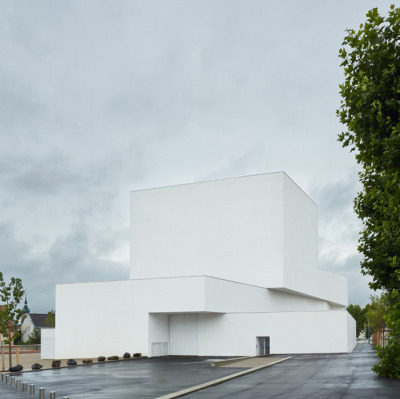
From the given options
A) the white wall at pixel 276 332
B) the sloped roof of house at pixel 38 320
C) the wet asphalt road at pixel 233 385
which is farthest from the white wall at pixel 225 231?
the sloped roof of house at pixel 38 320

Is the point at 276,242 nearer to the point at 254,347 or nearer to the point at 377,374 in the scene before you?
the point at 254,347

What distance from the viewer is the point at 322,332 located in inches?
1689

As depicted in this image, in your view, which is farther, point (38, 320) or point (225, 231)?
point (38, 320)

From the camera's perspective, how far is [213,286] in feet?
141

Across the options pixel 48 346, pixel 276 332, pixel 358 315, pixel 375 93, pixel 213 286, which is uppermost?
pixel 375 93

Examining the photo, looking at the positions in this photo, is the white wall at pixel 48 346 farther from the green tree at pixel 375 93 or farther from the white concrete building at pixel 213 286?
the green tree at pixel 375 93

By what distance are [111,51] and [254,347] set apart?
1115 inches

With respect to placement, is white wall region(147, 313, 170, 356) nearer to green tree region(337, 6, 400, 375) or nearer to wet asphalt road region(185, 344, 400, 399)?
wet asphalt road region(185, 344, 400, 399)

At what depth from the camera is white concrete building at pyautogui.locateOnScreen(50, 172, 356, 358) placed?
43156mm

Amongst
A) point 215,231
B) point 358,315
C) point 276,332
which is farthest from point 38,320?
point 358,315

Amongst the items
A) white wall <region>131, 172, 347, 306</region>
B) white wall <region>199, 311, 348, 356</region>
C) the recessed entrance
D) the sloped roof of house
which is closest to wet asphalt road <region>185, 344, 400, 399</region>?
white wall <region>199, 311, 348, 356</region>

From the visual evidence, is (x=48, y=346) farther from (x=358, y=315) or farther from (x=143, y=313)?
(x=358, y=315)

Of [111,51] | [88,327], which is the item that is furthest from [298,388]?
[88,327]

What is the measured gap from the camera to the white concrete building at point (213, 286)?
43156 mm
